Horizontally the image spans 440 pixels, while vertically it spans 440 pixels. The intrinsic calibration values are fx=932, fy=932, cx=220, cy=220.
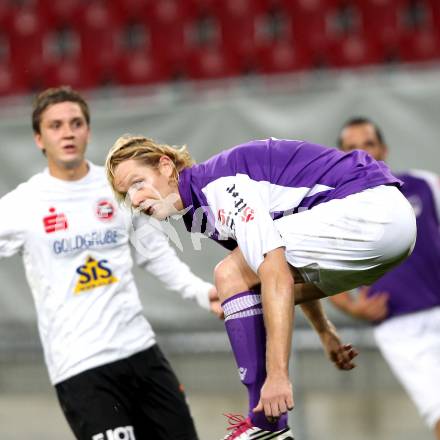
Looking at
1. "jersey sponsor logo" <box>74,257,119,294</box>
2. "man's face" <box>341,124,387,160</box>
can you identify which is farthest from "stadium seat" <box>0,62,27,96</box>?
"jersey sponsor logo" <box>74,257,119,294</box>

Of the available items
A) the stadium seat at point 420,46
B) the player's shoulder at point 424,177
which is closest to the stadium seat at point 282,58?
the stadium seat at point 420,46

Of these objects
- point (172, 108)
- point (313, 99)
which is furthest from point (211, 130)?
point (313, 99)

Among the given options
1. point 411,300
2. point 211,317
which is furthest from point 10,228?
point 211,317

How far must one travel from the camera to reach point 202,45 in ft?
40.0

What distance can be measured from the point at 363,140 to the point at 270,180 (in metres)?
2.08

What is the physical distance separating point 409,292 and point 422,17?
735 cm

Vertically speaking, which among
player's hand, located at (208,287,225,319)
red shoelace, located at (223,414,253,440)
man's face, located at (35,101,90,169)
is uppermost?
man's face, located at (35,101,90,169)

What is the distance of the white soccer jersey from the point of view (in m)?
3.70

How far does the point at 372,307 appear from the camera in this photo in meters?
5.09

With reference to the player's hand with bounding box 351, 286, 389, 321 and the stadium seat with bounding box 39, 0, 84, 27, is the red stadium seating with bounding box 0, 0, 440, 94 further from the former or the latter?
the player's hand with bounding box 351, 286, 389, 321

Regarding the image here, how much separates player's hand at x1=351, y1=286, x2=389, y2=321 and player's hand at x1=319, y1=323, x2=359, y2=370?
1.55 meters

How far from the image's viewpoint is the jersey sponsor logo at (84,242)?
3729 millimetres

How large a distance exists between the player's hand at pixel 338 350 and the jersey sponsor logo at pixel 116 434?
0.82 meters

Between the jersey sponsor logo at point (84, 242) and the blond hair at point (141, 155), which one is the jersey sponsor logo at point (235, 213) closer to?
the blond hair at point (141, 155)
